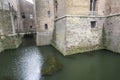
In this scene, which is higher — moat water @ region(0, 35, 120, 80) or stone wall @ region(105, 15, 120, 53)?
stone wall @ region(105, 15, 120, 53)

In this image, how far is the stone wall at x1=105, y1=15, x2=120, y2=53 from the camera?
441 inches

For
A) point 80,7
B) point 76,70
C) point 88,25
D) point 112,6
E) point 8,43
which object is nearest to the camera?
point 76,70

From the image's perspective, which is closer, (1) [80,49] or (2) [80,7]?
(2) [80,7]

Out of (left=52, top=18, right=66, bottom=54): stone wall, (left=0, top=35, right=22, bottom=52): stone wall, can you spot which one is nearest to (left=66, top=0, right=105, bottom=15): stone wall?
(left=52, top=18, right=66, bottom=54): stone wall

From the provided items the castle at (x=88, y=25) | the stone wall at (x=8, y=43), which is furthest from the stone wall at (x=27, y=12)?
the castle at (x=88, y=25)

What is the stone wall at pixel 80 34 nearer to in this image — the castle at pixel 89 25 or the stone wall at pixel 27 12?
the castle at pixel 89 25

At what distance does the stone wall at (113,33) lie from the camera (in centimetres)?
1121

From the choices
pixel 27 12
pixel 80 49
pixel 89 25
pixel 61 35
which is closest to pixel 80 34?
pixel 89 25

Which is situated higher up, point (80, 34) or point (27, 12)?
point (27, 12)

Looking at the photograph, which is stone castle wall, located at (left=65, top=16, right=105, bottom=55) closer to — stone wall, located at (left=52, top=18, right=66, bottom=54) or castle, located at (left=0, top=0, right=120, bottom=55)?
castle, located at (left=0, top=0, right=120, bottom=55)

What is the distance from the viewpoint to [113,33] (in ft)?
38.9

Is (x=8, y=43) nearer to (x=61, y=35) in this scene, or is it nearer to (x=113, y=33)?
(x=61, y=35)

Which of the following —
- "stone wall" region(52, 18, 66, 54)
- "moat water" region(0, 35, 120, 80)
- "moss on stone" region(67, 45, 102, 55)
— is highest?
"stone wall" region(52, 18, 66, 54)

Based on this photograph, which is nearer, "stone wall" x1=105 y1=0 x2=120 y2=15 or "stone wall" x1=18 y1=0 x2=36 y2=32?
"stone wall" x1=105 y1=0 x2=120 y2=15
